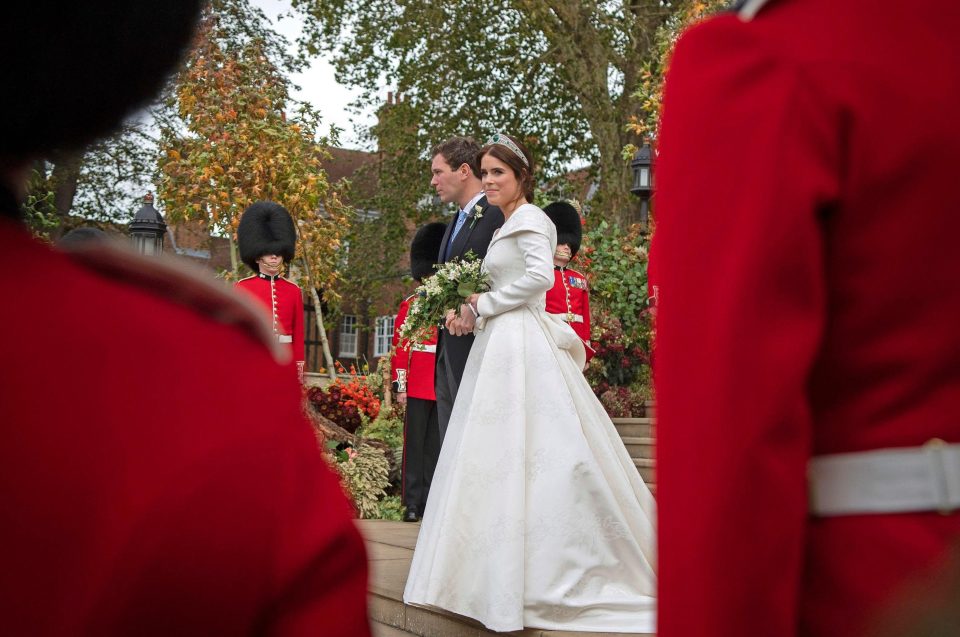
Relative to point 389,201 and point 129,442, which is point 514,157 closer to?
point 129,442

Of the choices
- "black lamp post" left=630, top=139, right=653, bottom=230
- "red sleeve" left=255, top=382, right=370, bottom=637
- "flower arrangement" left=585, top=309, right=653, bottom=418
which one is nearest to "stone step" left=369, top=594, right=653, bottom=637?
"red sleeve" left=255, top=382, right=370, bottom=637

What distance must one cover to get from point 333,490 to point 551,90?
21143 mm

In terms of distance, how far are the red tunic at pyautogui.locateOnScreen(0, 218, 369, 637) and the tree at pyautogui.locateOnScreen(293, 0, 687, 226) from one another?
713 inches

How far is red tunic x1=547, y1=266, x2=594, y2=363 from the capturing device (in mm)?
10000

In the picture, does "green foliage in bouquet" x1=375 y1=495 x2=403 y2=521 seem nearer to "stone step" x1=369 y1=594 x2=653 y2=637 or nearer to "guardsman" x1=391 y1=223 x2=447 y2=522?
"guardsman" x1=391 y1=223 x2=447 y2=522

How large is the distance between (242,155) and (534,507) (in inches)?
379

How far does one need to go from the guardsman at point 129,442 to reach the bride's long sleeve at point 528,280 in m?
3.90

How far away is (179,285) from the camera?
0.83 m

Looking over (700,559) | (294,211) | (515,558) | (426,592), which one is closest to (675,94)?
(700,559)

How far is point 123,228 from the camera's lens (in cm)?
2483

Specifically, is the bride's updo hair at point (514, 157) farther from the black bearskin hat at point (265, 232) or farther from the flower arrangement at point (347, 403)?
the flower arrangement at point (347, 403)

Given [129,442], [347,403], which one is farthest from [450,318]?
[347,403]

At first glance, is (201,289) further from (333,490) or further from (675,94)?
(675,94)

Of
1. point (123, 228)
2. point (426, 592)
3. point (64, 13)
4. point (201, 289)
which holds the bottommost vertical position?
Answer: point (426, 592)
